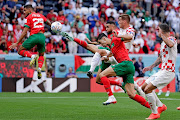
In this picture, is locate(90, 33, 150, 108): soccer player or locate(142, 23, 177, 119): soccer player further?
locate(90, 33, 150, 108): soccer player

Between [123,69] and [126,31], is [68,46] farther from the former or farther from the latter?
[126,31]

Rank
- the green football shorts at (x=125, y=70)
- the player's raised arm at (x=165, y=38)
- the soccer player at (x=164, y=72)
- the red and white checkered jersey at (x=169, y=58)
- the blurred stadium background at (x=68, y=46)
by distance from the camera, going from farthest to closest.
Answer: the blurred stadium background at (x=68, y=46) → the green football shorts at (x=125, y=70) → the red and white checkered jersey at (x=169, y=58) → the soccer player at (x=164, y=72) → the player's raised arm at (x=165, y=38)

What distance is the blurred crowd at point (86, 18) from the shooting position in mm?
22500

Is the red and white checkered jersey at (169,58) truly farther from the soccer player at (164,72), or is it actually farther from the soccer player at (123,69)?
the soccer player at (123,69)

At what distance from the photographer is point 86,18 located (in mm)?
24906

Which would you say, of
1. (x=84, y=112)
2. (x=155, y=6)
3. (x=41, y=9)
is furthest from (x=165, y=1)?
(x=84, y=112)

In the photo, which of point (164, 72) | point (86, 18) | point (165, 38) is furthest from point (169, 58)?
point (86, 18)

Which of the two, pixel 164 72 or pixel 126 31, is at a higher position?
pixel 126 31

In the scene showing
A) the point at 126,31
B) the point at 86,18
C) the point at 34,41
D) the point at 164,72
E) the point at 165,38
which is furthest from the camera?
the point at 86,18

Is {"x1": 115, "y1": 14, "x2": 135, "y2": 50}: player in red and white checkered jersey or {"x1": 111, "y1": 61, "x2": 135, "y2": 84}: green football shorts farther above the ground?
{"x1": 115, "y1": 14, "x2": 135, "y2": 50}: player in red and white checkered jersey

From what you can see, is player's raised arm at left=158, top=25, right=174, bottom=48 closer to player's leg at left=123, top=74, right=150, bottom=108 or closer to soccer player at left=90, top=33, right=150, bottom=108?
soccer player at left=90, top=33, right=150, bottom=108

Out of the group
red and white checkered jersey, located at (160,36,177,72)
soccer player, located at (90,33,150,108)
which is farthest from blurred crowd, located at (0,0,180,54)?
red and white checkered jersey, located at (160,36,177,72)

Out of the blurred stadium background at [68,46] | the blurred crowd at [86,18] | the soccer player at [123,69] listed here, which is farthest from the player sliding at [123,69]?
the blurred crowd at [86,18]

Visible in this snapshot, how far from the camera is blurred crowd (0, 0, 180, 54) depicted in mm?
22500
